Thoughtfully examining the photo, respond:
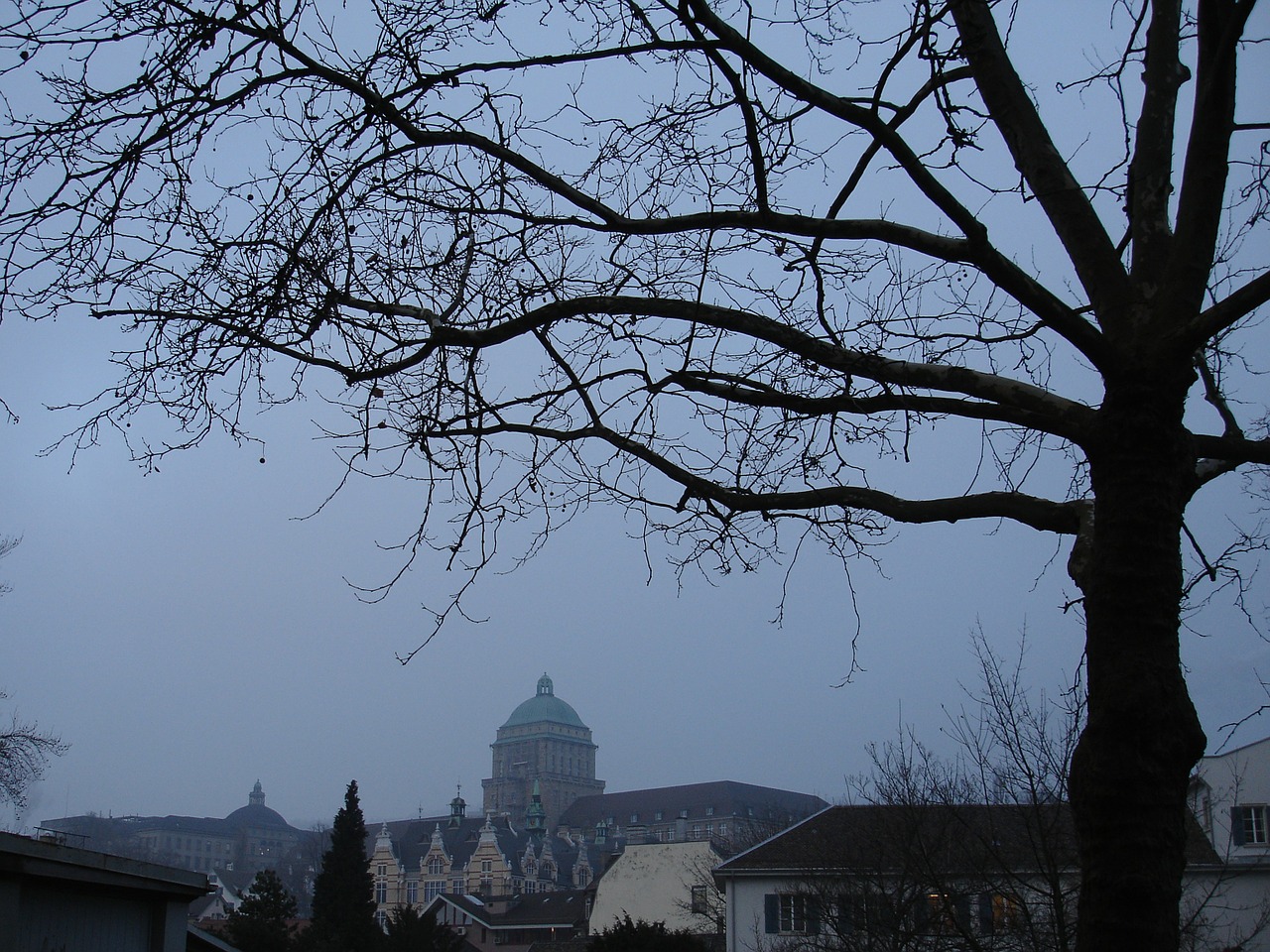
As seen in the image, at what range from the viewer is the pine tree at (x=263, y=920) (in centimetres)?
2730

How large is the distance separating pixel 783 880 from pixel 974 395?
27.3 m

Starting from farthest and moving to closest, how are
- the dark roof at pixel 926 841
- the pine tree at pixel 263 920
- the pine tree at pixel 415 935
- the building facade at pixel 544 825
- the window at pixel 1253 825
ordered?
the building facade at pixel 544 825 → the pine tree at pixel 415 935 → the pine tree at pixel 263 920 → the window at pixel 1253 825 → the dark roof at pixel 926 841

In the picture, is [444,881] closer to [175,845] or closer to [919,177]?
[175,845]

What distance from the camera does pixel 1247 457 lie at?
192 inches

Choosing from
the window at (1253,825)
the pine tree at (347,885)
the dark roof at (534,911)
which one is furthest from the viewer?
the dark roof at (534,911)

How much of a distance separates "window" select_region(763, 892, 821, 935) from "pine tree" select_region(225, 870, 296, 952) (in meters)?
12.7

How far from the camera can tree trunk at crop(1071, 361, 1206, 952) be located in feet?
11.8

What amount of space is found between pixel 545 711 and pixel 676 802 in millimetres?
40954

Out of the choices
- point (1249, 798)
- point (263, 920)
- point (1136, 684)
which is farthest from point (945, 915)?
point (263, 920)

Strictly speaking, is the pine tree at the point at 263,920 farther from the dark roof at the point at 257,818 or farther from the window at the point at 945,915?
the dark roof at the point at 257,818

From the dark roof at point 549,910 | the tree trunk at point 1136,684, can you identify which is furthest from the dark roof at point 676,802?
the tree trunk at point 1136,684

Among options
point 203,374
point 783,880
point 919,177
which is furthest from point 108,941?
point 783,880

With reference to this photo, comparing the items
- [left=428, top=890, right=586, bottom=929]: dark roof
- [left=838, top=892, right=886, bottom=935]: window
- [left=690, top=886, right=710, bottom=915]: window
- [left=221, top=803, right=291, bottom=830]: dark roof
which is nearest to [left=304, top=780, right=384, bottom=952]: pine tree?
[left=690, top=886, right=710, bottom=915]: window

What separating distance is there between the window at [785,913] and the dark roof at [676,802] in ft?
327
